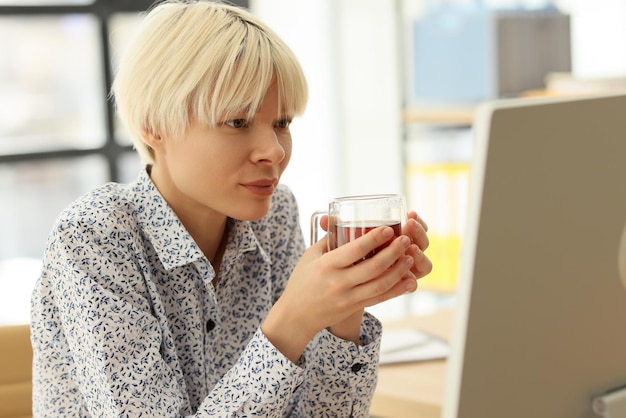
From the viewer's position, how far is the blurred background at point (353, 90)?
10.2 feet

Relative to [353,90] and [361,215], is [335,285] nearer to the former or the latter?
[361,215]

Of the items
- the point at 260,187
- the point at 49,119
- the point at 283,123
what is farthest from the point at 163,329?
Answer: the point at 49,119

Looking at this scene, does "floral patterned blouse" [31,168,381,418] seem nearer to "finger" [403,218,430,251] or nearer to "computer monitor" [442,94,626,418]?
"finger" [403,218,430,251]

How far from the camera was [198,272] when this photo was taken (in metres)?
1.48

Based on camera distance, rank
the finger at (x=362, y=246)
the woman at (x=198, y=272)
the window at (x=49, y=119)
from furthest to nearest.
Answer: the window at (x=49, y=119), the woman at (x=198, y=272), the finger at (x=362, y=246)

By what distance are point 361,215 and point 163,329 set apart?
41cm

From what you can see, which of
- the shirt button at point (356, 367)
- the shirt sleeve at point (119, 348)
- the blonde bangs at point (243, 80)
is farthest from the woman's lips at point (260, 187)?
the shirt button at point (356, 367)

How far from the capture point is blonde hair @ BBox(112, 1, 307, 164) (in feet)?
4.43

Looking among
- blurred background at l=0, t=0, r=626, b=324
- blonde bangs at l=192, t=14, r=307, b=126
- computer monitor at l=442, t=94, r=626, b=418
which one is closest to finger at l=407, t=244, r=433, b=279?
blonde bangs at l=192, t=14, r=307, b=126

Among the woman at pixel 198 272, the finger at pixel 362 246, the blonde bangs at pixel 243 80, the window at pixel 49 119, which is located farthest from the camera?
the window at pixel 49 119

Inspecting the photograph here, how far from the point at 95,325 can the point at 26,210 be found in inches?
79.0

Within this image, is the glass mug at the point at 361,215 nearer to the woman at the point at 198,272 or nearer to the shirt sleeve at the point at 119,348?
the woman at the point at 198,272

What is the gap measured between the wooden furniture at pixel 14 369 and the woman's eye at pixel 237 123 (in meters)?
0.50

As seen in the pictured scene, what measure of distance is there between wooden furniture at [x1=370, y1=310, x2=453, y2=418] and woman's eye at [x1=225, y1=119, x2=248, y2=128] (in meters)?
0.58
